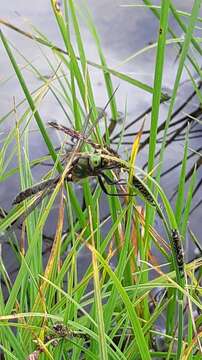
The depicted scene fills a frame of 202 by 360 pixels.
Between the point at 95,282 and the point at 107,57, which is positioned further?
the point at 107,57

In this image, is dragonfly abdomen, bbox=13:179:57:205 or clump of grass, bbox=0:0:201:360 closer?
dragonfly abdomen, bbox=13:179:57:205

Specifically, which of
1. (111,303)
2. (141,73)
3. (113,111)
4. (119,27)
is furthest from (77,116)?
(119,27)

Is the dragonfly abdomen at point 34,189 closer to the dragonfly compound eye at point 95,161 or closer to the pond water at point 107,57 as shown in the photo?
the dragonfly compound eye at point 95,161

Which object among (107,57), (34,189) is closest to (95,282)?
(34,189)

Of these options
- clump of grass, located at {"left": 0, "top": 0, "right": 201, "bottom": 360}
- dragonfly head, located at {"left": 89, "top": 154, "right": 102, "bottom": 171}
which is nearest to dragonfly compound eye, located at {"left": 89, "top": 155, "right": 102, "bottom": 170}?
dragonfly head, located at {"left": 89, "top": 154, "right": 102, "bottom": 171}

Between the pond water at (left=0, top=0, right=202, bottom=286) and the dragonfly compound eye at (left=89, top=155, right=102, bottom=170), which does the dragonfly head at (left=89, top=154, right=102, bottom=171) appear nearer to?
the dragonfly compound eye at (left=89, top=155, right=102, bottom=170)

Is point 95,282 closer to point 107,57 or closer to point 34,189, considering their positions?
point 34,189
